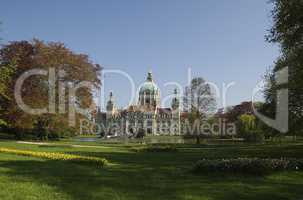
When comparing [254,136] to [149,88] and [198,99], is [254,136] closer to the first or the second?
[198,99]

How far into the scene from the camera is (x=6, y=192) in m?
10.6

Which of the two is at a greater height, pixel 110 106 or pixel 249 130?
pixel 110 106

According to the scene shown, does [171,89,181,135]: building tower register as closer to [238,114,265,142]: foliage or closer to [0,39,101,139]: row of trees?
[238,114,265,142]: foliage

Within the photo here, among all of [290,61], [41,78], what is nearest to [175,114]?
[41,78]

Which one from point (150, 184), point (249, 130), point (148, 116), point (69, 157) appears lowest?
point (150, 184)

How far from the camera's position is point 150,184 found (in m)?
12.9

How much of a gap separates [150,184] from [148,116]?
138606 millimetres

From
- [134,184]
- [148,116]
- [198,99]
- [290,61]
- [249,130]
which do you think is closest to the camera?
[134,184]

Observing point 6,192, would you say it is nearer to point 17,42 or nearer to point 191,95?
point 17,42

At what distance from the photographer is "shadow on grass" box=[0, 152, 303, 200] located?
11337 millimetres

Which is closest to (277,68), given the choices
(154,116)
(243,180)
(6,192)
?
(243,180)

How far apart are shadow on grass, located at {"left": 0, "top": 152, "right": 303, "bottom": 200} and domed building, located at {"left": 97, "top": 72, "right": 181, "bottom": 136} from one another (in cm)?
12965

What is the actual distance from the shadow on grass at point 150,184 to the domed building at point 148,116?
129650 mm

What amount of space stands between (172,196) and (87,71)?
35.5 metres
